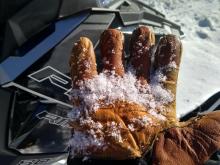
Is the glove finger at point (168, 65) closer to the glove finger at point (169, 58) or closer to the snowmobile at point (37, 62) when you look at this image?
the glove finger at point (169, 58)

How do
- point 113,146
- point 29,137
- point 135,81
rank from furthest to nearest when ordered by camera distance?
point 29,137, point 135,81, point 113,146

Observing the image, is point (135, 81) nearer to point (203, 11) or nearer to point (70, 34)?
point (70, 34)

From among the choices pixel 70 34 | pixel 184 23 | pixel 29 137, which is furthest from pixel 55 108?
pixel 184 23

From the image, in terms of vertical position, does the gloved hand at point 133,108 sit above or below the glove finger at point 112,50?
below

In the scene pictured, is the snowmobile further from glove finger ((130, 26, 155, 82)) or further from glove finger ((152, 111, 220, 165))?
glove finger ((152, 111, 220, 165))

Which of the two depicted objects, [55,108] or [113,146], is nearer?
[113,146]

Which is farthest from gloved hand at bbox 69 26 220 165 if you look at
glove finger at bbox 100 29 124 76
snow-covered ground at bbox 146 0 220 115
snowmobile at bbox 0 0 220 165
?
snow-covered ground at bbox 146 0 220 115

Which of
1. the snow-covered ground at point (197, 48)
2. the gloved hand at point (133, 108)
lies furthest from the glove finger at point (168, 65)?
the snow-covered ground at point (197, 48)
